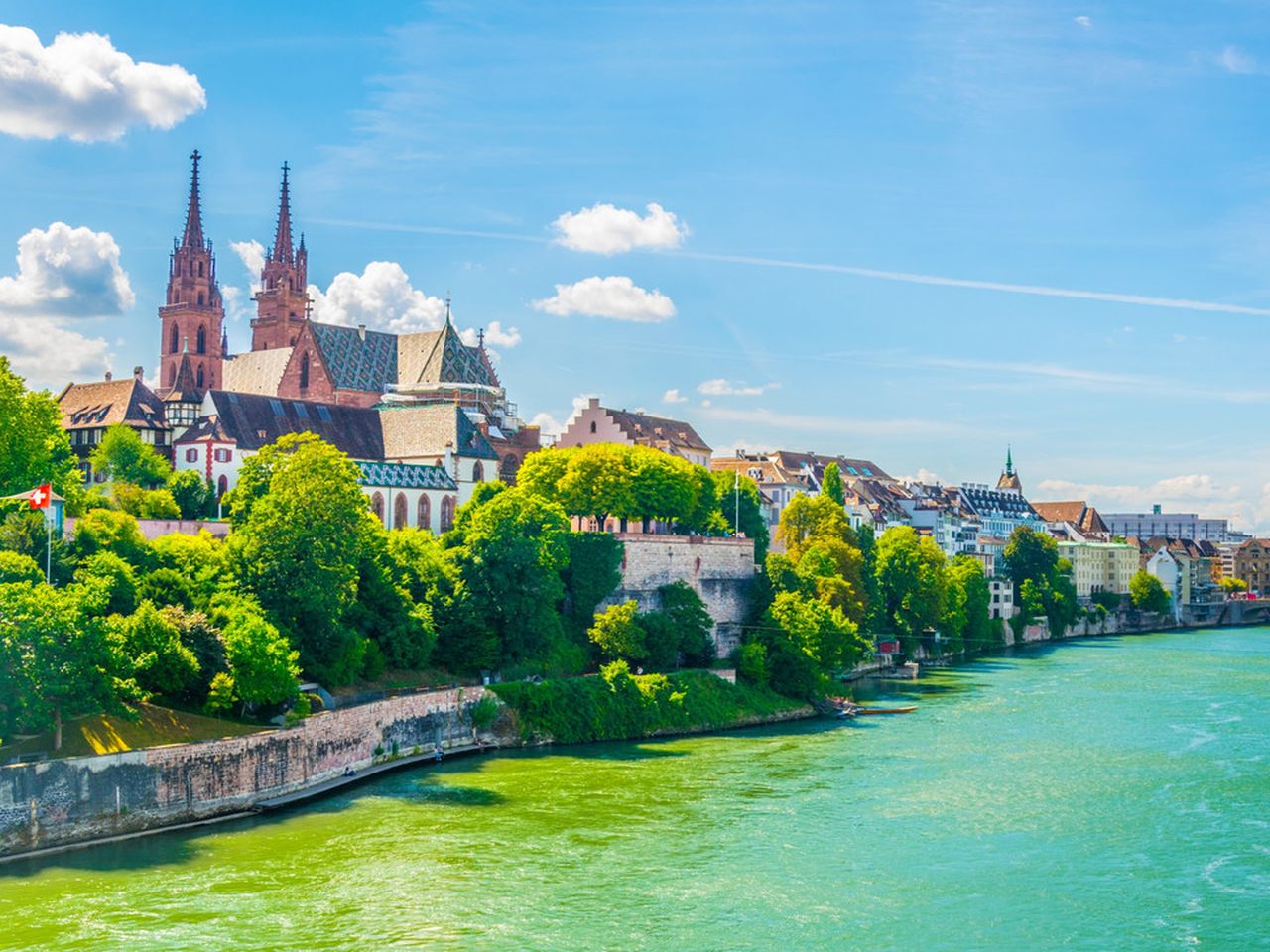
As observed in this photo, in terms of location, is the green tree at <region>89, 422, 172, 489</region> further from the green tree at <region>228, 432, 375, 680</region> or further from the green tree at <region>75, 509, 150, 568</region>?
the green tree at <region>228, 432, 375, 680</region>

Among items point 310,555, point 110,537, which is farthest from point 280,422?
point 310,555

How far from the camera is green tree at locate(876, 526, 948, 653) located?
90.2 metres

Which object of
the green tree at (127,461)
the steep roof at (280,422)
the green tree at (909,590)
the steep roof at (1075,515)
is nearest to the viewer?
the green tree at (127,461)

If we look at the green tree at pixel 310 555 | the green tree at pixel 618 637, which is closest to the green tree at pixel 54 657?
the green tree at pixel 310 555

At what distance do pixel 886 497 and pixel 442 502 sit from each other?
58.8 meters

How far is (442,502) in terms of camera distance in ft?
282

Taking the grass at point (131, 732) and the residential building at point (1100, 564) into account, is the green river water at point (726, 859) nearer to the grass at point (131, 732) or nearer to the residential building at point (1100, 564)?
the grass at point (131, 732)

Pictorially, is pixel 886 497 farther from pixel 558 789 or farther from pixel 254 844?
pixel 254 844

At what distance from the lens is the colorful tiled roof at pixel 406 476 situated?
3233 inches

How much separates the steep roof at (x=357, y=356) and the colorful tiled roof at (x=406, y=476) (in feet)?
66.4

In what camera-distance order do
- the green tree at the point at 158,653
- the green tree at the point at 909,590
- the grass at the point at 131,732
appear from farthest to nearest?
the green tree at the point at 909,590 → the green tree at the point at 158,653 → the grass at the point at 131,732

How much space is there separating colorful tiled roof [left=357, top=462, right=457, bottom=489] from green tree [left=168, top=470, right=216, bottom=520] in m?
8.39

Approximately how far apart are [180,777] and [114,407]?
49.9 meters

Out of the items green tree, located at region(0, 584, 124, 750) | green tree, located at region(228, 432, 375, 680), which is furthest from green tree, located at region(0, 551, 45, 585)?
green tree, located at region(228, 432, 375, 680)
